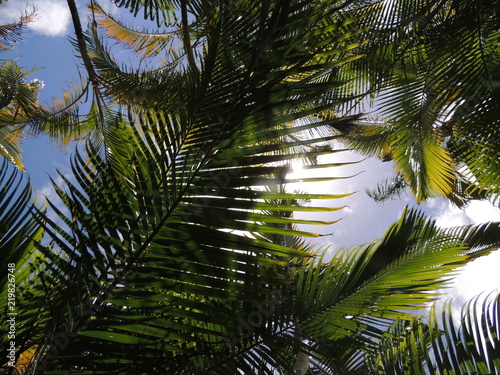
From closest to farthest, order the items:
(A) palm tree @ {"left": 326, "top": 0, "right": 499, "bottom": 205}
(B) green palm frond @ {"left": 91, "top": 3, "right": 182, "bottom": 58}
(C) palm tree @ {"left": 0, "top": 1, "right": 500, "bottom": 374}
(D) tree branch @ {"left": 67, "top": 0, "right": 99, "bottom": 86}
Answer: (C) palm tree @ {"left": 0, "top": 1, "right": 500, "bottom": 374}
(D) tree branch @ {"left": 67, "top": 0, "right": 99, "bottom": 86}
(A) palm tree @ {"left": 326, "top": 0, "right": 499, "bottom": 205}
(B) green palm frond @ {"left": 91, "top": 3, "right": 182, "bottom": 58}

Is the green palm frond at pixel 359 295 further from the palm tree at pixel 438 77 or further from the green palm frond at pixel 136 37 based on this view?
the green palm frond at pixel 136 37

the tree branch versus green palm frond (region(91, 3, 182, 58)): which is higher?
green palm frond (region(91, 3, 182, 58))

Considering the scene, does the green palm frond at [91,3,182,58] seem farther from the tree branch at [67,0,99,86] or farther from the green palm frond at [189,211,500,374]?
the green palm frond at [189,211,500,374]

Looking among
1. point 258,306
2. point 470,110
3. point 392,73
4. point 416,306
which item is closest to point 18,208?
point 258,306

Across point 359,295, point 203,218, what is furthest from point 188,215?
point 359,295

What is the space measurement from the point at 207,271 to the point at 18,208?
61cm

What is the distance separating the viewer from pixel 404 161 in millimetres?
4945

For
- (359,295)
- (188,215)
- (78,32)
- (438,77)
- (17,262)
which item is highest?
(438,77)

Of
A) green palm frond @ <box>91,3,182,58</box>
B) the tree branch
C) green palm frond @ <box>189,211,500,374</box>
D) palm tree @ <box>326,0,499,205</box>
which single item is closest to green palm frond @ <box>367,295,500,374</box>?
green palm frond @ <box>189,211,500,374</box>

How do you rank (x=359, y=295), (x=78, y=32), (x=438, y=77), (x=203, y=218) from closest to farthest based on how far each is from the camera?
(x=203, y=218) → (x=359, y=295) → (x=78, y=32) → (x=438, y=77)

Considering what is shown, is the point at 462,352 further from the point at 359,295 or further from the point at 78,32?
the point at 78,32

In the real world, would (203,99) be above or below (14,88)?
below

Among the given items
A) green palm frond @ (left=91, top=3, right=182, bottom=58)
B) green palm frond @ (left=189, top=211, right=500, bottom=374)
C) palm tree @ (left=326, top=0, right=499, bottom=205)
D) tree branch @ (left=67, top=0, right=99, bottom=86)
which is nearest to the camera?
green palm frond @ (left=189, top=211, right=500, bottom=374)

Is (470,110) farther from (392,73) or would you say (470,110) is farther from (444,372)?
(444,372)
